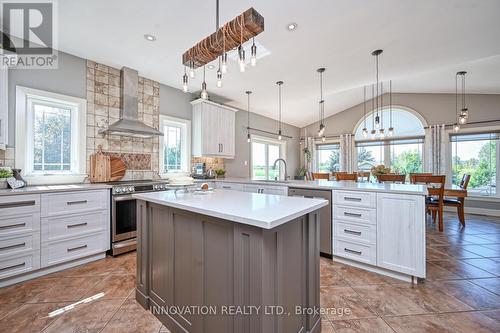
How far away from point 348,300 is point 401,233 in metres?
0.88

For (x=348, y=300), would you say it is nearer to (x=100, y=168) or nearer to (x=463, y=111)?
(x=100, y=168)

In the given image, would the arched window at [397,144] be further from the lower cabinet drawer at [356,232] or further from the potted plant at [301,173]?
the lower cabinet drawer at [356,232]

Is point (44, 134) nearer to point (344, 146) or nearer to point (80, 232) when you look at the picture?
point (80, 232)

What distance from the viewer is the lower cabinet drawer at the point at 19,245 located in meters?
2.01

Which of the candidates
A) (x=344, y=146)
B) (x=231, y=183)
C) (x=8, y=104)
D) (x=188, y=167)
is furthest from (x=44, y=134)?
(x=344, y=146)

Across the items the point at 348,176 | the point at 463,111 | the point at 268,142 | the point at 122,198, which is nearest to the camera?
the point at 122,198

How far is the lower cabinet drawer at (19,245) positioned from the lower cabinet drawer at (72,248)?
93mm

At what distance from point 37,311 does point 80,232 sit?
2.99 ft

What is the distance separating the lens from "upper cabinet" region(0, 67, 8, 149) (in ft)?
7.52

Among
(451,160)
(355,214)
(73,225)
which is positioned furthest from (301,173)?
(73,225)

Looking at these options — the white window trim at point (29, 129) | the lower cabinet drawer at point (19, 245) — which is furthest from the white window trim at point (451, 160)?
the lower cabinet drawer at point (19, 245)

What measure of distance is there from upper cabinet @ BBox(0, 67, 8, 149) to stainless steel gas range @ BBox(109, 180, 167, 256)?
45.6 inches

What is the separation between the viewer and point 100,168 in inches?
120

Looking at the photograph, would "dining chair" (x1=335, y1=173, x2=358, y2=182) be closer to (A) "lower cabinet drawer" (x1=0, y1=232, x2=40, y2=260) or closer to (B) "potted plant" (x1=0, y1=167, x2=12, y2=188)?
(A) "lower cabinet drawer" (x1=0, y1=232, x2=40, y2=260)
